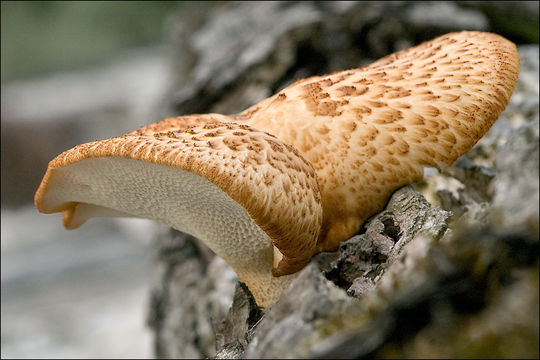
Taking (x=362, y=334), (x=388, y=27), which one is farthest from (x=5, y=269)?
(x=362, y=334)

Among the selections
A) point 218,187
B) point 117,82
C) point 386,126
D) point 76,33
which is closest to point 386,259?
point 386,126

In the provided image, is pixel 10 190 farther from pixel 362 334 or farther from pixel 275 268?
pixel 362 334

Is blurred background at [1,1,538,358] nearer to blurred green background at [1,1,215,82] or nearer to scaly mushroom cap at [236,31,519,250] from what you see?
blurred green background at [1,1,215,82]

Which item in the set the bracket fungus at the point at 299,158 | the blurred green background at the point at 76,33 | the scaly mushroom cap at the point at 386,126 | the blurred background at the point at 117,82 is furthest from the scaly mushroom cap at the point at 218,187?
the blurred green background at the point at 76,33

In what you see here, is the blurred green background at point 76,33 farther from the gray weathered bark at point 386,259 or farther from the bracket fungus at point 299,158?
the bracket fungus at point 299,158

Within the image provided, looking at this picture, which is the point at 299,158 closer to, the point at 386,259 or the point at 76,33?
the point at 386,259
